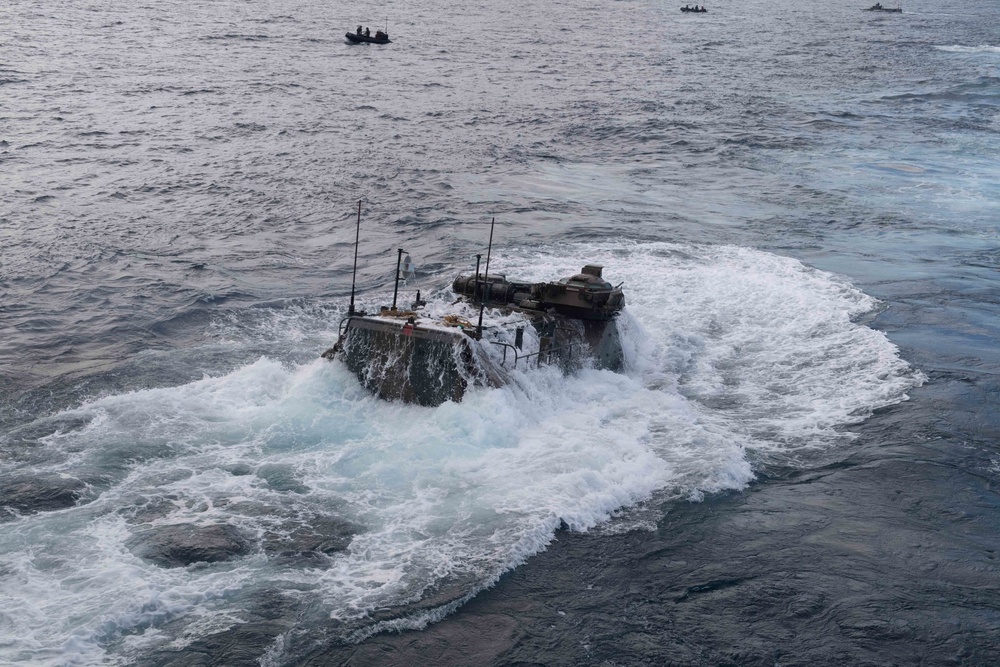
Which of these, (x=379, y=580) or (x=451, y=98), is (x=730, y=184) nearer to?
(x=451, y=98)

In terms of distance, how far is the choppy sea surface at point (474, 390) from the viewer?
12.8 metres

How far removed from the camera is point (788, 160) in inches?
1650

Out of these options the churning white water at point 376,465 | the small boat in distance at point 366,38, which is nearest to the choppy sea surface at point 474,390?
the churning white water at point 376,465

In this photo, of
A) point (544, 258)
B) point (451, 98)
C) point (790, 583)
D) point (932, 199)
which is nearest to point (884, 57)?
point (451, 98)

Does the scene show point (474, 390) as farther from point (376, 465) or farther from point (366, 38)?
point (366, 38)

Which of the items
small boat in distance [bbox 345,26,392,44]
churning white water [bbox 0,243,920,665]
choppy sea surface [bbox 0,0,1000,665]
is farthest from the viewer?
small boat in distance [bbox 345,26,392,44]

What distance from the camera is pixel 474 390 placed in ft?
55.9

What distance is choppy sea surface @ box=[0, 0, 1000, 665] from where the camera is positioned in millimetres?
12781

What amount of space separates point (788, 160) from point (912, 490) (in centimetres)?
2724

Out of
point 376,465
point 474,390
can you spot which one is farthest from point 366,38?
point 376,465

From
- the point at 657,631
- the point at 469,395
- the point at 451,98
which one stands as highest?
the point at 451,98

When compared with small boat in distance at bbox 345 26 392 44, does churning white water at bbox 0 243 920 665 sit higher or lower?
lower

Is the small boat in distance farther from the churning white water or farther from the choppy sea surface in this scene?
the churning white water

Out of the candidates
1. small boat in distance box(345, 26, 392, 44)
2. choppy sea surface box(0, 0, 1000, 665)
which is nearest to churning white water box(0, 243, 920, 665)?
choppy sea surface box(0, 0, 1000, 665)
